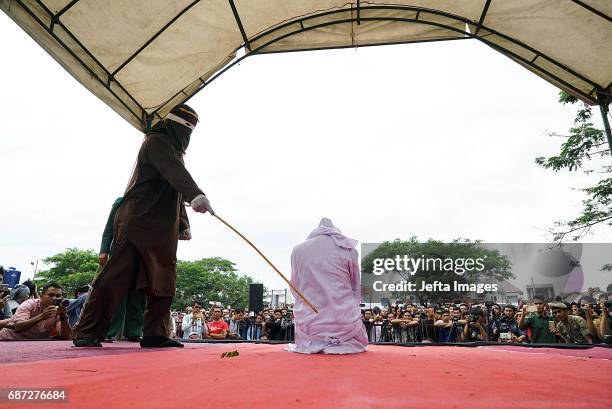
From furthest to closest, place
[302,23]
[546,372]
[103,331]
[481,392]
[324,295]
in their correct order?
[302,23] < [324,295] < [103,331] < [546,372] < [481,392]

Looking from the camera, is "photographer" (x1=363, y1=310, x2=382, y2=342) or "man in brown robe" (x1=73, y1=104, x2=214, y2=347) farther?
"photographer" (x1=363, y1=310, x2=382, y2=342)

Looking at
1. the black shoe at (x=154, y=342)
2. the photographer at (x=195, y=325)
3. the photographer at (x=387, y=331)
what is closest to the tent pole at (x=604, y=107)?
the black shoe at (x=154, y=342)

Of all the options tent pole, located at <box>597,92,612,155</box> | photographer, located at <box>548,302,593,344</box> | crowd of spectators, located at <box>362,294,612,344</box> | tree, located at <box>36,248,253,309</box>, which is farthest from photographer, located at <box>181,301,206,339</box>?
tree, located at <box>36,248,253,309</box>

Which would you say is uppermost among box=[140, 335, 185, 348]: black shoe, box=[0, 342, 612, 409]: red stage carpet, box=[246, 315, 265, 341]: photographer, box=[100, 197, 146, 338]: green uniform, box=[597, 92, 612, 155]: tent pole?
box=[597, 92, 612, 155]: tent pole

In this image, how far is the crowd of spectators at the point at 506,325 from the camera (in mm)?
6750

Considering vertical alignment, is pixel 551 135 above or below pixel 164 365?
above

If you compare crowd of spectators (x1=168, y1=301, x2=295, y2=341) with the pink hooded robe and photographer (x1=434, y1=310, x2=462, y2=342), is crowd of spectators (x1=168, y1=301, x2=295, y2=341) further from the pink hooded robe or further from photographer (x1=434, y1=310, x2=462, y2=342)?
the pink hooded robe

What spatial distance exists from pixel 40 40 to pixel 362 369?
372cm

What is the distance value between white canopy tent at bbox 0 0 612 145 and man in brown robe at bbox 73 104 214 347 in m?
1.20

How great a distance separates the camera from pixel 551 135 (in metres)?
11.4

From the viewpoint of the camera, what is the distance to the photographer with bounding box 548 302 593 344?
661 centimetres

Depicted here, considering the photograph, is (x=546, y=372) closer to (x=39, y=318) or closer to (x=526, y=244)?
(x=39, y=318)

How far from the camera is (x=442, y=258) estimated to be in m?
31.9

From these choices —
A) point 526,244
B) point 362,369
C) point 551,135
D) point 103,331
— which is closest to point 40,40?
point 103,331
